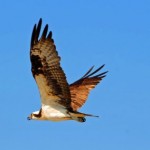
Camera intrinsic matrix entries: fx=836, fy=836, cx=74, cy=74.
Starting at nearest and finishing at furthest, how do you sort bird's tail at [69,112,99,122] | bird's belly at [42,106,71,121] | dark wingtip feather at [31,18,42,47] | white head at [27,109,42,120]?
1. dark wingtip feather at [31,18,42,47]
2. bird's tail at [69,112,99,122]
3. bird's belly at [42,106,71,121]
4. white head at [27,109,42,120]

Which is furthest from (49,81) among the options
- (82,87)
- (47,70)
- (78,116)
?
(82,87)

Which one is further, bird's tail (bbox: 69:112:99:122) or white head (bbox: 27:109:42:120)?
white head (bbox: 27:109:42:120)

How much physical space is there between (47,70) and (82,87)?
131 inches

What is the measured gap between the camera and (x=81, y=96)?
18.3m

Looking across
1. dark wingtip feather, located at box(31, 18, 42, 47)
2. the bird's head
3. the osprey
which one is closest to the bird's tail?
the osprey

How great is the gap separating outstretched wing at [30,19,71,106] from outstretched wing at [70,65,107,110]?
1.85m

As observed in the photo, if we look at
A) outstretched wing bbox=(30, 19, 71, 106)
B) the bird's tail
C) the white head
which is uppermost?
outstretched wing bbox=(30, 19, 71, 106)

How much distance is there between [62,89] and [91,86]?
10.2 ft

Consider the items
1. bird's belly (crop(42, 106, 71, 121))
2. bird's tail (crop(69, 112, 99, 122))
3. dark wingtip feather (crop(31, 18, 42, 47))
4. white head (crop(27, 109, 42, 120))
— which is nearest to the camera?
dark wingtip feather (crop(31, 18, 42, 47))

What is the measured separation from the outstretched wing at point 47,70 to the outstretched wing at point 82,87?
1.85 m

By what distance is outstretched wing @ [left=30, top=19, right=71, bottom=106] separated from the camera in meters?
15.2

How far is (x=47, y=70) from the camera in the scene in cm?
1553

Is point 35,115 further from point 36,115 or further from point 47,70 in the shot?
point 47,70

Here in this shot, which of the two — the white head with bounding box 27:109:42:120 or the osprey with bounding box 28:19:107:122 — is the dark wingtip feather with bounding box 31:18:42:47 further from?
the white head with bounding box 27:109:42:120
